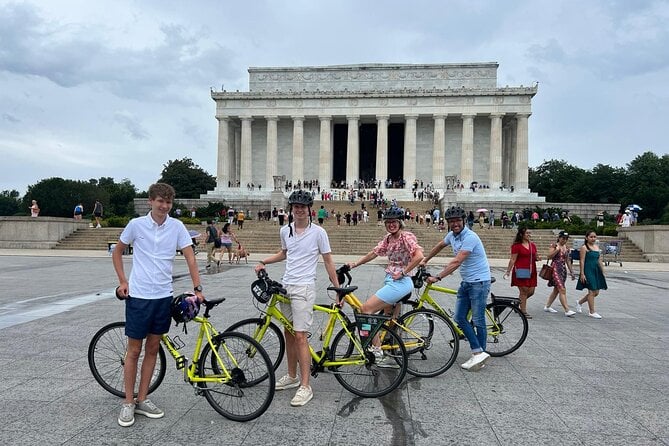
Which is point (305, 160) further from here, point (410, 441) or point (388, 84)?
point (410, 441)

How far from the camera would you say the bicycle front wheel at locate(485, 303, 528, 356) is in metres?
7.03

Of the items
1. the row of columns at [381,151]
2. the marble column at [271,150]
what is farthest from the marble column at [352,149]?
the marble column at [271,150]

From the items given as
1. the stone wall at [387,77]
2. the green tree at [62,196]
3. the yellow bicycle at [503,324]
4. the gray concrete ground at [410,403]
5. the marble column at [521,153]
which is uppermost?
the stone wall at [387,77]

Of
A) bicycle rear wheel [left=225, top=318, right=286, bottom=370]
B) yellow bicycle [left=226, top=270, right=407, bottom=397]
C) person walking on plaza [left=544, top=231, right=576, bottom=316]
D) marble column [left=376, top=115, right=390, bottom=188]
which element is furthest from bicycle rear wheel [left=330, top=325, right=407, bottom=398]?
marble column [left=376, top=115, right=390, bottom=188]

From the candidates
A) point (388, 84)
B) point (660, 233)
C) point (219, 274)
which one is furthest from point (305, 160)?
point (219, 274)

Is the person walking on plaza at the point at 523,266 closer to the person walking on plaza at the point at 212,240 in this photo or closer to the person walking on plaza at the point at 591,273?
the person walking on plaza at the point at 591,273

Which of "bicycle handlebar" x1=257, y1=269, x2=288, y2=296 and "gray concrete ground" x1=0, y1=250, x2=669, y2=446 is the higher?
"bicycle handlebar" x1=257, y1=269, x2=288, y2=296

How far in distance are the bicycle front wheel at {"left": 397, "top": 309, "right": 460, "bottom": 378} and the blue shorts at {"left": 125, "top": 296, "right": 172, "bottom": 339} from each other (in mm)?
2754

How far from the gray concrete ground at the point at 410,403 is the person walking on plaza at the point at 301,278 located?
28 cm

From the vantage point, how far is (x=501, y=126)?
59.8 metres

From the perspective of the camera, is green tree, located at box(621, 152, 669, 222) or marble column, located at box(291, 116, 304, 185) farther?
green tree, located at box(621, 152, 669, 222)

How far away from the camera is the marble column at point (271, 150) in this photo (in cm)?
6116

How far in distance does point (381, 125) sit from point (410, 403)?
56.4 metres

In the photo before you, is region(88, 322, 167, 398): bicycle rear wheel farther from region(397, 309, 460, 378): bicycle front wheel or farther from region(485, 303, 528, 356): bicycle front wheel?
region(485, 303, 528, 356): bicycle front wheel
